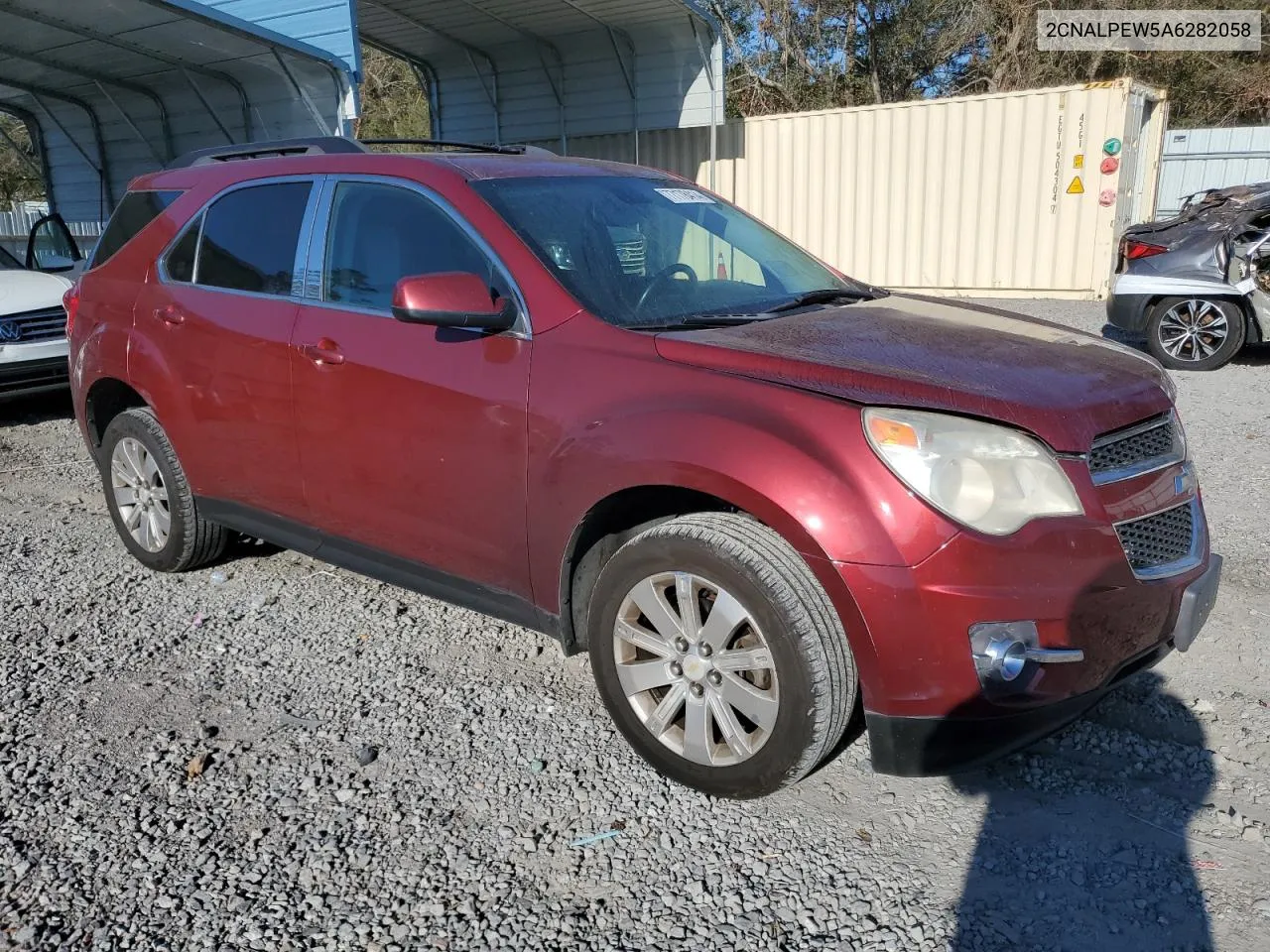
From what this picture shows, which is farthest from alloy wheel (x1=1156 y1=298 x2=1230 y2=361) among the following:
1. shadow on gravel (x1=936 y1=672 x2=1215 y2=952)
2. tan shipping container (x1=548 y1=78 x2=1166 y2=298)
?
shadow on gravel (x1=936 y1=672 x2=1215 y2=952)

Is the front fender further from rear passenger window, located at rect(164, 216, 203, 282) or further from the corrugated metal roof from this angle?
the corrugated metal roof

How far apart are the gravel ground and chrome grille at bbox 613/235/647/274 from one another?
1.47 m

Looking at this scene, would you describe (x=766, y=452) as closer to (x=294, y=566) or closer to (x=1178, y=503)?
(x=1178, y=503)

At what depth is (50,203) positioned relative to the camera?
56.7 feet

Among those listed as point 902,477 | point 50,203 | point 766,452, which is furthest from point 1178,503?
point 50,203

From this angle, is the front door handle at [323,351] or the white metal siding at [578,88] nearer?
the front door handle at [323,351]

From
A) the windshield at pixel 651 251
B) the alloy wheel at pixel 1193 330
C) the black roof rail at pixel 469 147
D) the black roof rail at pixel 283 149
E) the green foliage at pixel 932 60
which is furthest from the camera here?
the green foliage at pixel 932 60

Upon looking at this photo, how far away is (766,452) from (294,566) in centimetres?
308

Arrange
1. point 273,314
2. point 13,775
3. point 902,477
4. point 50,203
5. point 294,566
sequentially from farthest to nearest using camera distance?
1. point 50,203
2. point 294,566
3. point 273,314
4. point 13,775
5. point 902,477

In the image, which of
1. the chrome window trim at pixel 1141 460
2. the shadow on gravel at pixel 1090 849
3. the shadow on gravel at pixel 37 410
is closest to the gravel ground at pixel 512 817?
the shadow on gravel at pixel 1090 849

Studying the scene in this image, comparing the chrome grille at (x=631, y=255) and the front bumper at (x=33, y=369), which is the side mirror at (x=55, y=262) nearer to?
→ the front bumper at (x=33, y=369)

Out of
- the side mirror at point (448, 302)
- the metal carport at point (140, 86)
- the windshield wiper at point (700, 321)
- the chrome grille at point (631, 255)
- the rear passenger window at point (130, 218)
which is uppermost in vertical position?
the metal carport at point (140, 86)

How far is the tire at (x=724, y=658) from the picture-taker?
2.60m

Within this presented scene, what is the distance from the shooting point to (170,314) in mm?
4293
